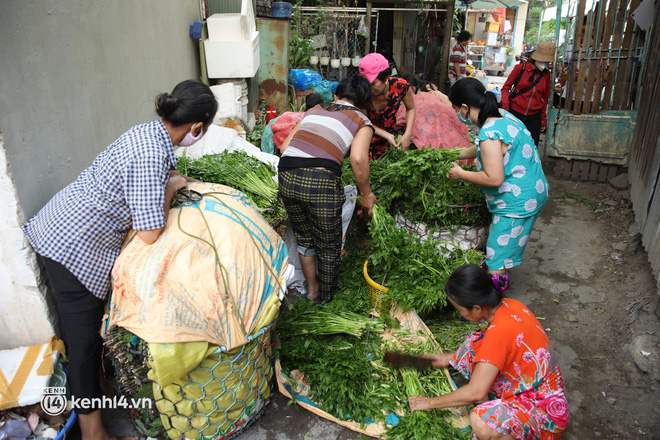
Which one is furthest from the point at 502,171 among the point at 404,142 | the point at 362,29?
the point at 362,29

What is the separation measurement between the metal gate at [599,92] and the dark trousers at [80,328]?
21.8 feet

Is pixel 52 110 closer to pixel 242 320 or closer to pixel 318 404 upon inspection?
pixel 242 320

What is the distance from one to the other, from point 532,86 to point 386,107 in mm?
2955

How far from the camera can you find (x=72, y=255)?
2152 millimetres

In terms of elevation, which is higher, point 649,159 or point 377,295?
point 649,159

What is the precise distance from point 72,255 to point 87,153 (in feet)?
3.34

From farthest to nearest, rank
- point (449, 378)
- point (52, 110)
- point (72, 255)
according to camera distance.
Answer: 1. point (449, 378)
2. point (52, 110)
3. point (72, 255)

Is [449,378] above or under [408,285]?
under

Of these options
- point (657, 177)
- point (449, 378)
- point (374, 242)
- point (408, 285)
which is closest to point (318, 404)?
point (449, 378)

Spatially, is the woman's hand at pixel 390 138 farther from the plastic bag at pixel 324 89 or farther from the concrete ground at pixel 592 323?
the plastic bag at pixel 324 89

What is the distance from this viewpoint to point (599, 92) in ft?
20.6

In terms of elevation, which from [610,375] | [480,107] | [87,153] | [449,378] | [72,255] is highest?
[480,107]

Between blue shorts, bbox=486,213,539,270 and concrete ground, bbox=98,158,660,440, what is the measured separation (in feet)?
2.37

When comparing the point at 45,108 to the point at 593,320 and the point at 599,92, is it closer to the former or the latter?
the point at 593,320
